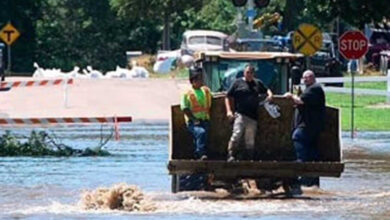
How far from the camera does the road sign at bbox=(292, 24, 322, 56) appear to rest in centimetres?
4188

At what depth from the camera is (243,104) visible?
2216 cm

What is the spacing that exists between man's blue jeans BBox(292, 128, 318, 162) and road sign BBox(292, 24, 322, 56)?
775 inches

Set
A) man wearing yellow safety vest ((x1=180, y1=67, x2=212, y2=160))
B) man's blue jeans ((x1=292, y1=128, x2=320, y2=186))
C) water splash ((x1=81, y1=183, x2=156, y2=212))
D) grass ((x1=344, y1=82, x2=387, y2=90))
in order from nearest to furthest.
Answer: water splash ((x1=81, y1=183, x2=156, y2=212)) → man wearing yellow safety vest ((x1=180, y1=67, x2=212, y2=160)) → man's blue jeans ((x1=292, y1=128, x2=320, y2=186)) → grass ((x1=344, y1=82, x2=387, y2=90))

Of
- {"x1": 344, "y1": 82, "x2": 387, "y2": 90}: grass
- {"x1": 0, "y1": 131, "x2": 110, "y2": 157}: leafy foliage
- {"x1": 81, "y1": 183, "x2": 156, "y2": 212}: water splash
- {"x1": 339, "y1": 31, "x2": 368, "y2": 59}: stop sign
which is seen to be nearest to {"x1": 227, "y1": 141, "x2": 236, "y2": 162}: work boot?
{"x1": 81, "y1": 183, "x2": 156, "y2": 212}: water splash

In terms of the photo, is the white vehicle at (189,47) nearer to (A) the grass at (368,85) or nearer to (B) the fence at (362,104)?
(A) the grass at (368,85)

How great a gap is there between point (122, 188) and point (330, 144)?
4.24 meters

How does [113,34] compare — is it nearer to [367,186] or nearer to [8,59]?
[8,59]

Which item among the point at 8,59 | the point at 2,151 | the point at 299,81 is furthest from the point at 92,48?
the point at 299,81

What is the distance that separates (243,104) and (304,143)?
106 cm

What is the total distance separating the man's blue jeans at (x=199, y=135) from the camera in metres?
22.0

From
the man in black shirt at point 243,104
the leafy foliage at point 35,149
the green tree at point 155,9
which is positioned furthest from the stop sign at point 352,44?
the green tree at point 155,9

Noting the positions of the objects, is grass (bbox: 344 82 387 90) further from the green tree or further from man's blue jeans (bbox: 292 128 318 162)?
man's blue jeans (bbox: 292 128 318 162)

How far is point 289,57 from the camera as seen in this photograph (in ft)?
80.7

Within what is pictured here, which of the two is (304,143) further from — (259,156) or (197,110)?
(197,110)
